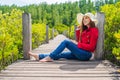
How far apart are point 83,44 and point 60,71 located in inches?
46.0

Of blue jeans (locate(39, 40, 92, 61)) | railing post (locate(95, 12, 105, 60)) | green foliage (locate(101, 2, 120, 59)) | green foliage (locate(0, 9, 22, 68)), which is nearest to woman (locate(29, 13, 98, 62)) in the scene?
blue jeans (locate(39, 40, 92, 61))

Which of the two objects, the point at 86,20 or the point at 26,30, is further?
the point at 26,30

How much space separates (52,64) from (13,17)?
5375 mm

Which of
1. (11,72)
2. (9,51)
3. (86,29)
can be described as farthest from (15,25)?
(11,72)

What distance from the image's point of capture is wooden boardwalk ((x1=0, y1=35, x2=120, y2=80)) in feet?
14.7

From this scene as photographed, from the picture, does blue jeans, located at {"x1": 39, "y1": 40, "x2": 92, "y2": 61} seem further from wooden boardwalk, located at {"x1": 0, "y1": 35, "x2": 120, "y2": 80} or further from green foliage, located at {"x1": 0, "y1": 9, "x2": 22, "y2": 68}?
green foliage, located at {"x1": 0, "y1": 9, "x2": 22, "y2": 68}

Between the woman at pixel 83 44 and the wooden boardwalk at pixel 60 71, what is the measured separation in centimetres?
20

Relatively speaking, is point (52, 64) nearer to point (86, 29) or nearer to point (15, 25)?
point (86, 29)

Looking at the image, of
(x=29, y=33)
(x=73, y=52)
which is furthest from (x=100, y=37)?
(x=29, y=33)

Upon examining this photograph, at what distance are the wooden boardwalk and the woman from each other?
0.20m

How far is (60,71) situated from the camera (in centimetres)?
498

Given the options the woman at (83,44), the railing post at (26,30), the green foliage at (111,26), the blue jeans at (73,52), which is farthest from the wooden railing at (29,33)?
the green foliage at (111,26)

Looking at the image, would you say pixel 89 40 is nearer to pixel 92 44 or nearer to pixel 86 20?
pixel 92 44

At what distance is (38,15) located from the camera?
89.6 metres
